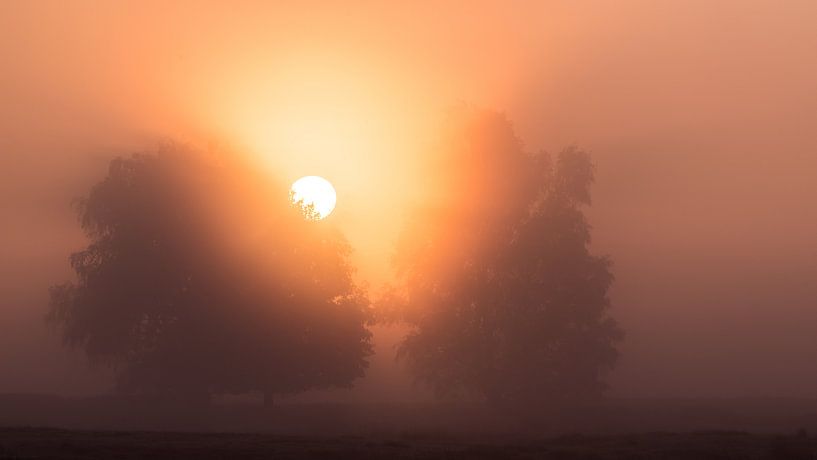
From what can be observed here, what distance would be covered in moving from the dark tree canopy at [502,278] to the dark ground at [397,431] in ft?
8.78

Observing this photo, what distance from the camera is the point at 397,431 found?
44969 mm

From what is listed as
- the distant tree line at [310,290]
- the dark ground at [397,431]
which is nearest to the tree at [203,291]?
the distant tree line at [310,290]

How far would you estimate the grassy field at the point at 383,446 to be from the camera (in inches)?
1203

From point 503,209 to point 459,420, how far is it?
14489 mm

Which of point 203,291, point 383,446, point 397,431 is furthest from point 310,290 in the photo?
point 383,446

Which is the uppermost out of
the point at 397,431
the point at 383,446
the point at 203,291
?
the point at 203,291

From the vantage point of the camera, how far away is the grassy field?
1203 inches

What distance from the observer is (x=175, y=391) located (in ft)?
182

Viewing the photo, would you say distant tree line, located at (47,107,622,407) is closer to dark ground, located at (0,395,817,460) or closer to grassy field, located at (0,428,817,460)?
dark ground, located at (0,395,817,460)

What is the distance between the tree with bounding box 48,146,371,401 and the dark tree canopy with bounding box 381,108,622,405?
4.79 meters

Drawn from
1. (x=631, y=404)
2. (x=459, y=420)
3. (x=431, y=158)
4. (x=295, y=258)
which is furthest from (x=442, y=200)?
(x=631, y=404)

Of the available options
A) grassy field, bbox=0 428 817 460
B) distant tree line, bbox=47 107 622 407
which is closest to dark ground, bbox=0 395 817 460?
grassy field, bbox=0 428 817 460

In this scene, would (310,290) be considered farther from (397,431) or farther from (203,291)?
(397,431)

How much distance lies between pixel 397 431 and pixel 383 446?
11.3m
